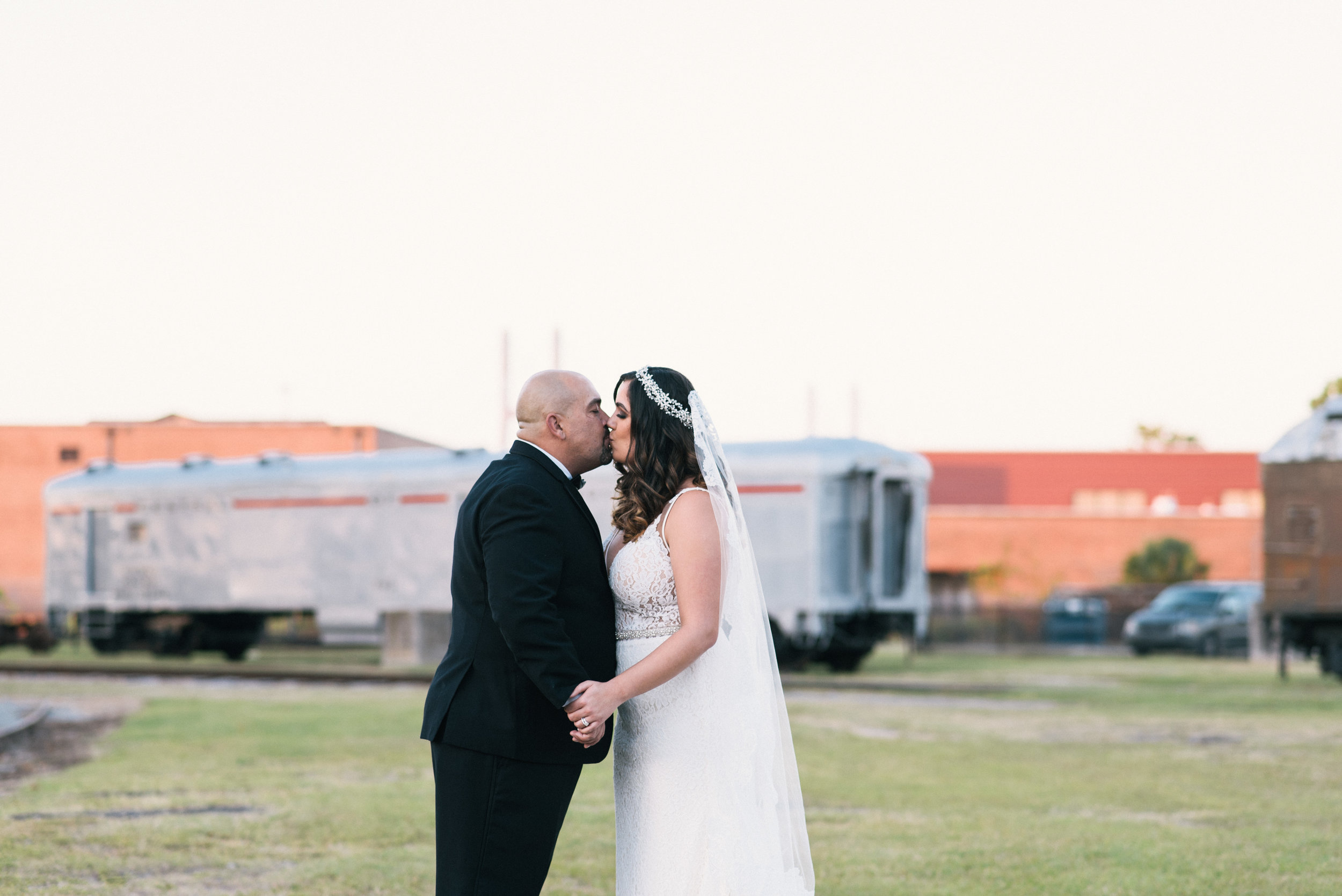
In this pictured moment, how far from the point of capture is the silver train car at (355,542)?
2162 centimetres

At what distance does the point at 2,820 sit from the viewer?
343 inches

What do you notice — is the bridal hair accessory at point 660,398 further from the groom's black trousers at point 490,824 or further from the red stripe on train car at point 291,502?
the red stripe on train car at point 291,502

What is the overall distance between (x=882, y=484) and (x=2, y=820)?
49.7 feet

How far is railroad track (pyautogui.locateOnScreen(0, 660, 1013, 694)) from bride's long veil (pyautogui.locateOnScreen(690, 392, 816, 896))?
15289 millimetres

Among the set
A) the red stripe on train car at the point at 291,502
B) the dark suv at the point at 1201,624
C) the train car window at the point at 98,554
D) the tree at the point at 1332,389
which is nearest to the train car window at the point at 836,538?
the red stripe on train car at the point at 291,502

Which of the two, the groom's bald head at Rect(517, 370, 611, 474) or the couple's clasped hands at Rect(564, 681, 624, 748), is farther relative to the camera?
the groom's bald head at Rect(517, 370, 611, 474)

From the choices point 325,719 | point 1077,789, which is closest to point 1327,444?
point 1077,789

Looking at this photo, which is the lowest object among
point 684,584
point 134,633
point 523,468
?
point 134,633

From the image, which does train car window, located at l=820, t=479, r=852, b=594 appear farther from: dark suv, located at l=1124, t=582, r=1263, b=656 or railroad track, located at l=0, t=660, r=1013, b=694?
dark suv, located at l=1124, t=582, r=1263, b=656

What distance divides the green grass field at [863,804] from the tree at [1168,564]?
29955 mm

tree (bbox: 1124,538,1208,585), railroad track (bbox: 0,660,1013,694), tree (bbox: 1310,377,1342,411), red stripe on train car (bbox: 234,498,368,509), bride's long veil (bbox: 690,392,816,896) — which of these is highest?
tree (bbox: 1310,377,1342,411)

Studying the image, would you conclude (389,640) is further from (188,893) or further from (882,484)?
(188,893)

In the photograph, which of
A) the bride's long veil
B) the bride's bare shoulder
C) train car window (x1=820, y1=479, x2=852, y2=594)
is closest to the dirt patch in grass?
the bride's long veil

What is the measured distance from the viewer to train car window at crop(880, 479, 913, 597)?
22.1m
